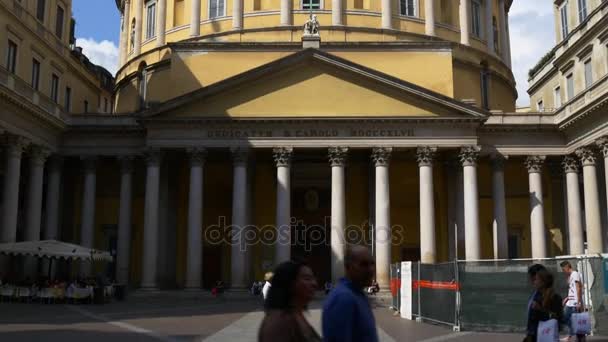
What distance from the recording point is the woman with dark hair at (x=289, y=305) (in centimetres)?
436

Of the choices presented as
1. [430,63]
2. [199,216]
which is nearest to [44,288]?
[199,216]

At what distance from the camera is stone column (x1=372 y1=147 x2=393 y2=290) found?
30938mm

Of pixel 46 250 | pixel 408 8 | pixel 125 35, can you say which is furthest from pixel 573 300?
pixel 125 35

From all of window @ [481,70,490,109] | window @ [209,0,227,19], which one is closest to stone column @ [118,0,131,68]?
window @ [209,0,227,19]

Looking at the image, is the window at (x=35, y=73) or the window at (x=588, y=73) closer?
the window at (x=35, y=73)

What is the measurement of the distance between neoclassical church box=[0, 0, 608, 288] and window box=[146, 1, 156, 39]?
7586 mm

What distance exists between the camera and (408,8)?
4366cm

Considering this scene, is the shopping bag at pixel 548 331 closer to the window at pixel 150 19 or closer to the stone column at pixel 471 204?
the stone column at pixel 471 204

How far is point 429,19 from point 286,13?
931 cm

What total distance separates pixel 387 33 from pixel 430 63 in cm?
616

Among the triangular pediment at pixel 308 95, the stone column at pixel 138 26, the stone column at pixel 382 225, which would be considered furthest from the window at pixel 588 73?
the stone column at pixel 138 26

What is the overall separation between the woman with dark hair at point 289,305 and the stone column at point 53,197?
104ft

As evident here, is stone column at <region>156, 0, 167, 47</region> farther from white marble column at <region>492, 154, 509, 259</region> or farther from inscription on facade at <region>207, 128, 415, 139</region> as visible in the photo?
white marble column at <region>492, 154, 509, 259</region>

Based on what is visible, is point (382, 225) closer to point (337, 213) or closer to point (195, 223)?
point (337, 213)
